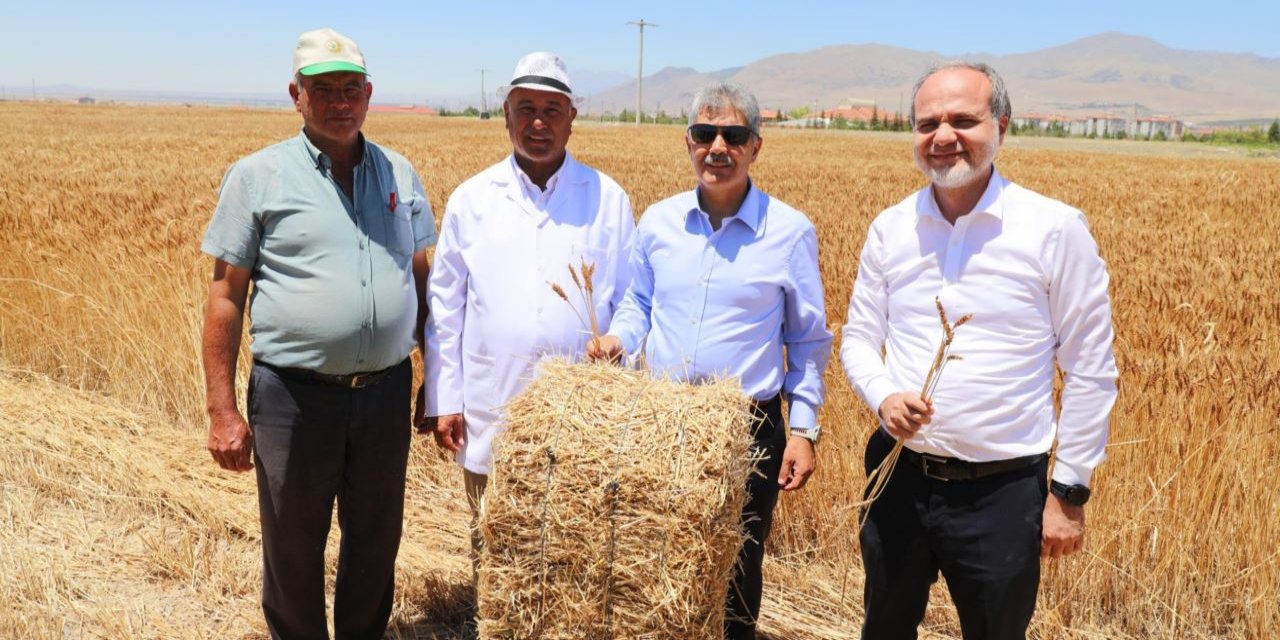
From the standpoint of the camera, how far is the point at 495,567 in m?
2.52

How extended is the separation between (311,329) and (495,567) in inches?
42.7

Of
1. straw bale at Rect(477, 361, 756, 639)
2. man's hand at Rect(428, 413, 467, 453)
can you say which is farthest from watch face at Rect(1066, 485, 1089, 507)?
man's hand at Rect(428, 413, 467, 453)

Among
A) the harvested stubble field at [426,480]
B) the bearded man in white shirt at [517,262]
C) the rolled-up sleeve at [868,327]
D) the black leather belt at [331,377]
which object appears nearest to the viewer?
the rolled-up sleeve at [868,327]

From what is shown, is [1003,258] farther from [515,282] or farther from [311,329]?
[311,329]

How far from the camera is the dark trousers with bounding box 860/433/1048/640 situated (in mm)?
2498

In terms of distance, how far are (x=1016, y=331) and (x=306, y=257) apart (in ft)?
7.43

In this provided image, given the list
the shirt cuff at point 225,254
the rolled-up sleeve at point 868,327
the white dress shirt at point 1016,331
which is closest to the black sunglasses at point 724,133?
the rolled-up sleeve at point 868,327

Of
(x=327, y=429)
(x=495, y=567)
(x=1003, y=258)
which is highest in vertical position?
(x=1003, y=258)

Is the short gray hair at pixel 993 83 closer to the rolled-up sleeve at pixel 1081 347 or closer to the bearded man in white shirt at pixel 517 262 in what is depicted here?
the rolled-up sleeve at pixel 1081 347

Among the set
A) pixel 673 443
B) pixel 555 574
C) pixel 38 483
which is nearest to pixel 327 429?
pixel 555 574

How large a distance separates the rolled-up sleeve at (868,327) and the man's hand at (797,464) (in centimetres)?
35

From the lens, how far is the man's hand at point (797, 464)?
2.99 meters

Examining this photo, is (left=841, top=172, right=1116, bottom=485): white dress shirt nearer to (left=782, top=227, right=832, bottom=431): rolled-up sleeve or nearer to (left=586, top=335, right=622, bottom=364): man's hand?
(left=782, top=227, right=832, bottom=431): rolled-up sleeve

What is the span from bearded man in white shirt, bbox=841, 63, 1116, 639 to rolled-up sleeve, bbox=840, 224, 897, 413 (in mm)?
50
